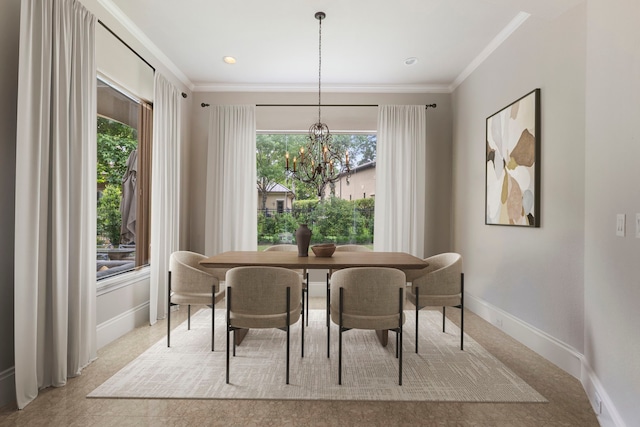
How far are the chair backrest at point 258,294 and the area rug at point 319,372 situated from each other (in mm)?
434

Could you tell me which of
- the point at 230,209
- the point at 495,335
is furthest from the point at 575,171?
the point at 230,209

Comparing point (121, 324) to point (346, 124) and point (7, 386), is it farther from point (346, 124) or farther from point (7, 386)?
point (346, 124)

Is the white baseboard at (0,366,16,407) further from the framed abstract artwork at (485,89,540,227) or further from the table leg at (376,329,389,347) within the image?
the framed abstract artwork at (485,89,540,227)

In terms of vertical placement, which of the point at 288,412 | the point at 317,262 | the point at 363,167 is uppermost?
the point at 363,167

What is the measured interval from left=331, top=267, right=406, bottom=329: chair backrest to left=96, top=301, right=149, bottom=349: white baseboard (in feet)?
7.20

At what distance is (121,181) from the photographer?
10.8 ft

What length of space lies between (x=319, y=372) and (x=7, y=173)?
240 centimetres

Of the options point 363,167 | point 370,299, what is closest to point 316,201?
point 363,167

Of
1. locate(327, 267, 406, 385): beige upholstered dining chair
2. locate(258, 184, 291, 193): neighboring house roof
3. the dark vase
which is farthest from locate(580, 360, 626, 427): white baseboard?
locate(258, 184, 291, 193): neighboring house roof

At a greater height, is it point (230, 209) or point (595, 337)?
point (230, 209)

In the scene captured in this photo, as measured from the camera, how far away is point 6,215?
6.55 ft

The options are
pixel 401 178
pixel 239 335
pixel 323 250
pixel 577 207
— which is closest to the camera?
pixel 577 207

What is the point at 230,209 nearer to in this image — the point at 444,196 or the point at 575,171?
the point at 444,196

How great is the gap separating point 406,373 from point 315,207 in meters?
2.84
